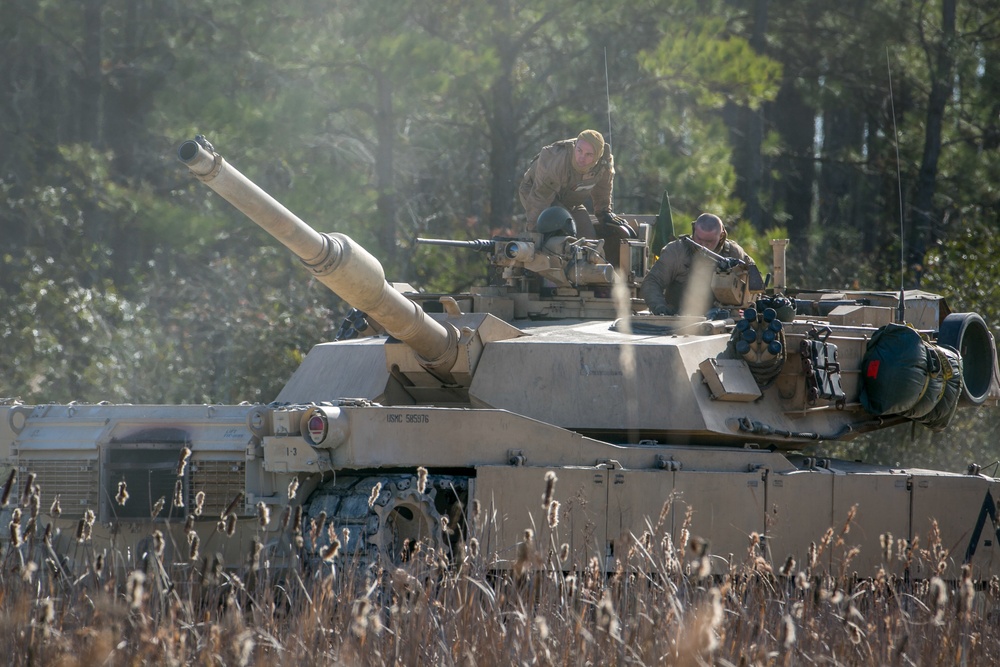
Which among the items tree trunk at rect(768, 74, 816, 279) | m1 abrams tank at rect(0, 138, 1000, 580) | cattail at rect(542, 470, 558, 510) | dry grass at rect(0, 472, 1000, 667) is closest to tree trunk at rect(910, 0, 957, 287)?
tree trunk at rect(768, 74, 816, 279)

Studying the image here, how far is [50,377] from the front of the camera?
1869 cm

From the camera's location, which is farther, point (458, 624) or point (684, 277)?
point (684, 277)

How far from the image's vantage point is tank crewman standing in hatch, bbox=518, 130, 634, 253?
456 inches

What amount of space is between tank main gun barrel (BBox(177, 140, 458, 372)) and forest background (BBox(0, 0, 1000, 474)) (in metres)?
9.62

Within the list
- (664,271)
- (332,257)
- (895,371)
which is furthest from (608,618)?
(664,271)

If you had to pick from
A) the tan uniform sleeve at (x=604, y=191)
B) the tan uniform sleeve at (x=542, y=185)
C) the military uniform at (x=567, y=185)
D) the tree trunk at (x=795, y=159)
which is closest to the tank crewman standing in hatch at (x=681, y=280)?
the military uniform at (x=567, y=185)

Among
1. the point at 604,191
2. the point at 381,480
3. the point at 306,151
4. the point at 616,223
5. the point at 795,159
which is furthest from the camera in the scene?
the point at 795,159

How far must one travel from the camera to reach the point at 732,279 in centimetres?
1080

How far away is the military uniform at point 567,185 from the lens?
11.6 metres

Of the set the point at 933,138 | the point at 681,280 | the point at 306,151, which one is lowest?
the point at 681,280

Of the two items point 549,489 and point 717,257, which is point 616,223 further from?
point 549,489

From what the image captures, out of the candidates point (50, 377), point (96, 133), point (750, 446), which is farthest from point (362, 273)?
point (96, 133)

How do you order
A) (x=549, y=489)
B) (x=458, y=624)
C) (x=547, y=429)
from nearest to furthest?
(x=549, y=489) < (x=458, y=624) < (x=547, y=429)

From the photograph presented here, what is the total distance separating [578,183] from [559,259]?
130 centimetres
